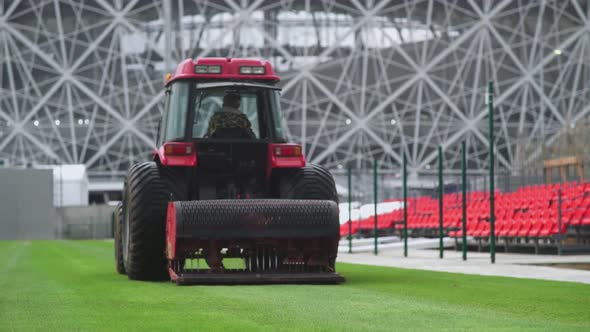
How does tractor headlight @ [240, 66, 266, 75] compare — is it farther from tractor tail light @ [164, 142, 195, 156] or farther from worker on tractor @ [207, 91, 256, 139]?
tractor tail light @ [164, 142, 195, 156]

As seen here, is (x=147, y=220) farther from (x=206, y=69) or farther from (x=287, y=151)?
(x=206, y=69)

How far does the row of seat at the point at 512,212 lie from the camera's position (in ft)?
84.3

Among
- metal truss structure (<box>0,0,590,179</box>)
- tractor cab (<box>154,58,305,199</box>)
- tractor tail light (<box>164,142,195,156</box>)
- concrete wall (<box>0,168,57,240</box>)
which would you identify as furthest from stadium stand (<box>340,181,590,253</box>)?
metal truss structure (<box>0,0,590,179</box>)

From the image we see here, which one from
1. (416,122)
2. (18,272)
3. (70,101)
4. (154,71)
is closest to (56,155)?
(70,101)

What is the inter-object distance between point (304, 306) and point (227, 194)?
444 centimetres

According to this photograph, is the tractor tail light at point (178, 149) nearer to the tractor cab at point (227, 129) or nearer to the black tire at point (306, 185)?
the tractor cab at point (227, 129)

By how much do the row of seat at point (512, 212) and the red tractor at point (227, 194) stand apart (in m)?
11.5

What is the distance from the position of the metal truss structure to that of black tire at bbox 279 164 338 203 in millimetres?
49544

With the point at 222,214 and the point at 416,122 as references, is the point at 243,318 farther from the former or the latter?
the point at 416,122

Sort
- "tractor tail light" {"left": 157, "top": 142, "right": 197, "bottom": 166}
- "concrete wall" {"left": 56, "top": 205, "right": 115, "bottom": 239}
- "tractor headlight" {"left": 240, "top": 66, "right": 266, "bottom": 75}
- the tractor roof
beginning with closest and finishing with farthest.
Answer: "tractor tail light" {"left": 157, "top": 142, "right": 197, "bottom": 166} < the tractor roof < "tractor headlight" {"left": 240, "top": 66, "right": 266, "bottom": 75} < "concrete wall" {"left": 56, "top": 205, "right": 115, "bottom": 239}

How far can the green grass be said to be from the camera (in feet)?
28.9

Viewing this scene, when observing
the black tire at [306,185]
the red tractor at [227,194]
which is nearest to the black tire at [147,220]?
the red tractor at [227,194]

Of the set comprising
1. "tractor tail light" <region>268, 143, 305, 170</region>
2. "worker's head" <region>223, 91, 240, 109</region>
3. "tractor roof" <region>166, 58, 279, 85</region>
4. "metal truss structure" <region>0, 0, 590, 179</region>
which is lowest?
"tractor tail light" <region>268, 143, 305, 170</region>

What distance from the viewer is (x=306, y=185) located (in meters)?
14.3
